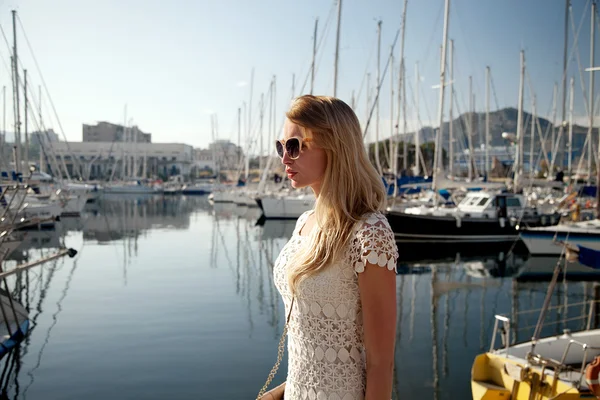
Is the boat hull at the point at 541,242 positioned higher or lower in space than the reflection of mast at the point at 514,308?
higher

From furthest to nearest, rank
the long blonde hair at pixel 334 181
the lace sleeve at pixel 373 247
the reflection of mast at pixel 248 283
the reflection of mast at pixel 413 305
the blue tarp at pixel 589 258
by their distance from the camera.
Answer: the reflection of mast at pixel 248 283 → the blue tarp at pixel 589 258 → the reflection of mast at pixel 413 305 → the long blonde hair at pixel 334 181 → the lace sleeve at pixel 373 247

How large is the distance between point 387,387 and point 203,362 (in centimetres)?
836

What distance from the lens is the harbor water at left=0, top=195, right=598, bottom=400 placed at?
8.71 meters

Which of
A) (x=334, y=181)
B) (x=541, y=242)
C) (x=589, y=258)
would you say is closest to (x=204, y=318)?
(x=589, y=258)

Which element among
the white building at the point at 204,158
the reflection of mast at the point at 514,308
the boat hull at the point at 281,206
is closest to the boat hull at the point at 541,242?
the reflection of mast at the point at 514,308

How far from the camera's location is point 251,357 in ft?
32.4

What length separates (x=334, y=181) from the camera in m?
1.82

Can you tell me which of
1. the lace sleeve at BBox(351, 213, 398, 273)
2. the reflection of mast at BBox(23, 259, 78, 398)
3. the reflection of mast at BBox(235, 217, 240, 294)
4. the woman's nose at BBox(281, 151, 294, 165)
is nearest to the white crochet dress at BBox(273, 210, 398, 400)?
the lace sleeve at BBox(351, 213, 398, 273)

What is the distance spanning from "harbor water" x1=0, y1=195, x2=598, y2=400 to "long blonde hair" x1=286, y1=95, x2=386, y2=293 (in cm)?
703

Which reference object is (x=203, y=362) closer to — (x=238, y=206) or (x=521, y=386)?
(x=521, y=386)

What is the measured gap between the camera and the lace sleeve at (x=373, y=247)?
5.30ft

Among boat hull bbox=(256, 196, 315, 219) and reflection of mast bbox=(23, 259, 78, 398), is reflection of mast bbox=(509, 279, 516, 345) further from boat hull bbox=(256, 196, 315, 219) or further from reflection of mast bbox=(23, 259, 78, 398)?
boat hull bbox=(256, 196, 315, 219)

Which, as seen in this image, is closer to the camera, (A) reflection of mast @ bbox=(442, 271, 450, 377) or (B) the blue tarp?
(A) reflection of mast @ bbox=(442, 271, 450, 377)

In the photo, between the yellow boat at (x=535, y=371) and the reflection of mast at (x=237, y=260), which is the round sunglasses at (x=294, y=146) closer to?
the yellow boat at (x=535, y=371)
